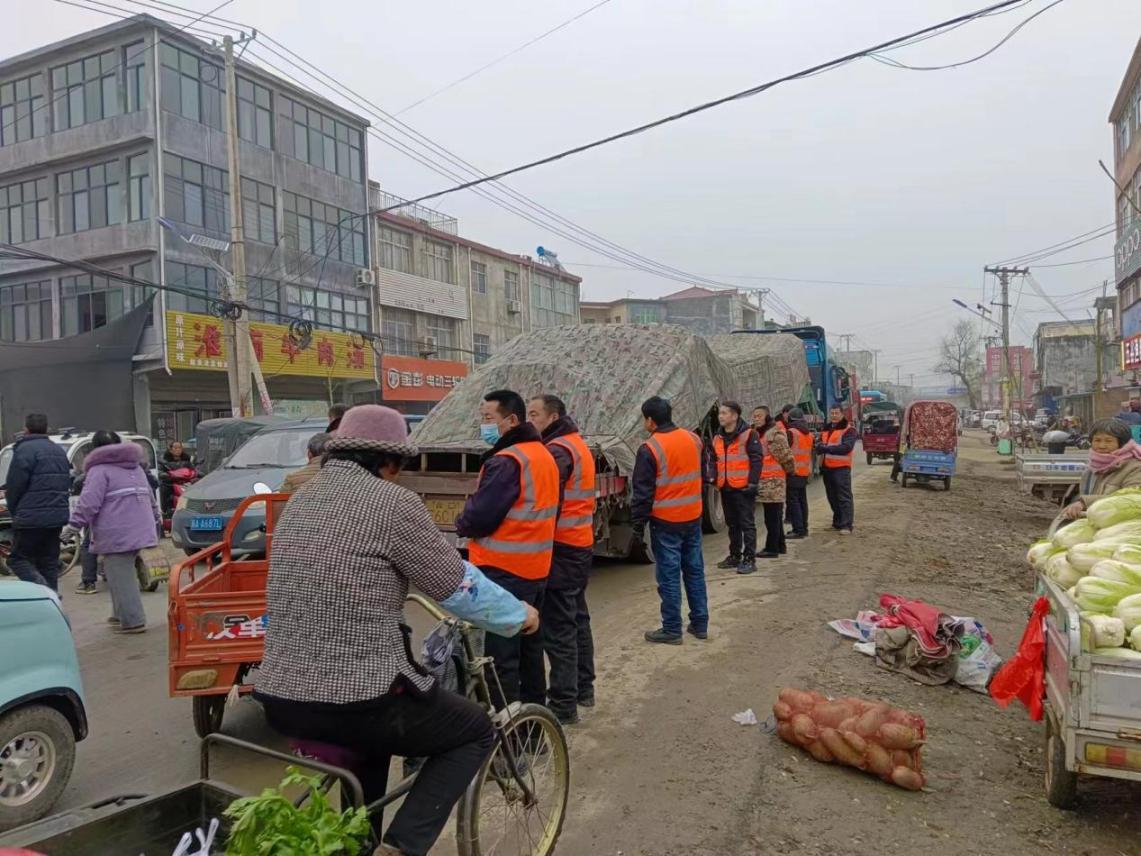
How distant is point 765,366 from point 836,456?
3.53 metres

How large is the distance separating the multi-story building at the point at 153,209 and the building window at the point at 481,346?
33.4ft

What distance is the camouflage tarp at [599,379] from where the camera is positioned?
912 centimetres

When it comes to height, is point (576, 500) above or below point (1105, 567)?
above

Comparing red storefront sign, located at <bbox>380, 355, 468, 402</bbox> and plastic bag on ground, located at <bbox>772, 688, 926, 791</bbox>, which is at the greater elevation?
red storefront sign, located at <bbox>380, 355, 468, 402</bbox>

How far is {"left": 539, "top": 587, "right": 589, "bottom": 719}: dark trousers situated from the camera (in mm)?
4531

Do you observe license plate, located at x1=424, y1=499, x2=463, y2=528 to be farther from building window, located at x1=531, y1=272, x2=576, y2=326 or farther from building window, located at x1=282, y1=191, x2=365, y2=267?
building window, located at x1=531, y1=272, x2=576, y2=326

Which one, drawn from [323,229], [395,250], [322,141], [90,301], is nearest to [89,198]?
[90,301]

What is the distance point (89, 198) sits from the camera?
2356 cm

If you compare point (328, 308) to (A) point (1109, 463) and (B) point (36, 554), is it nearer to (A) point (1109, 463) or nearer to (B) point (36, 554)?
(B) point (36, 554)

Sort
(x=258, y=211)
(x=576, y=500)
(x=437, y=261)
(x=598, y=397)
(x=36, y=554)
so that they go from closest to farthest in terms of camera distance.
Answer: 1. (x=576, y=500)
2. (x=36, y=554)
3. (x=598, y=397)
4. (x=258, y=211)
5. (x=437, y=261)

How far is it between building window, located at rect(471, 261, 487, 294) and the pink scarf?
33.4 m

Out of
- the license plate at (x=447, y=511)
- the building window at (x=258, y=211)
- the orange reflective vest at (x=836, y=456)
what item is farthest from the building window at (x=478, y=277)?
the license plate at (x=447, y=511)

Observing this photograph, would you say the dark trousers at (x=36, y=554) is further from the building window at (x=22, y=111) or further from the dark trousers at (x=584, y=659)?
the building window at (x=22, y=111)

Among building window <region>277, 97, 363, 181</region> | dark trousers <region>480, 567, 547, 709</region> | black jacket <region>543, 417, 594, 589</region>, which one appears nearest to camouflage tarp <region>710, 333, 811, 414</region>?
black jacket <region>543, 417, 594, 589</region>
